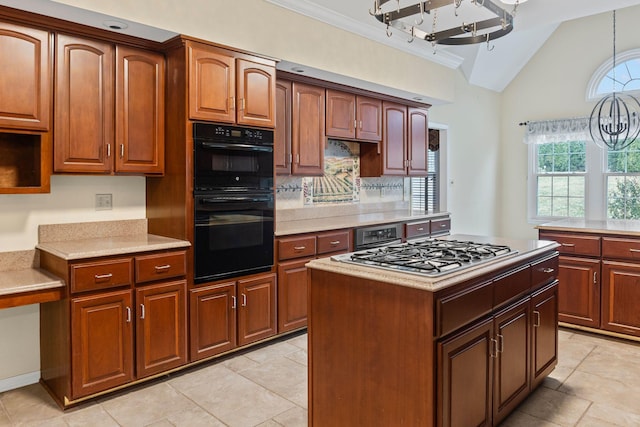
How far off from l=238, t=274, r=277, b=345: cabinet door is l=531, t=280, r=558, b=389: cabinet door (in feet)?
6.28

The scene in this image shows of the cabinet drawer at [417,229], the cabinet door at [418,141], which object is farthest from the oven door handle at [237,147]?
the cabinet door at [418,141]

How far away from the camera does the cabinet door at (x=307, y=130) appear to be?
4.06 metres

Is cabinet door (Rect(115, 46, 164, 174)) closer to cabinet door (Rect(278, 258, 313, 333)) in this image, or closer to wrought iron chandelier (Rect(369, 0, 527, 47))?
cabinet door (Rect(278, 258, 313, 333))

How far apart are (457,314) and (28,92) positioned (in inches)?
105

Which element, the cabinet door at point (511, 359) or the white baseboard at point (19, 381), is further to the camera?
the white baseboard at point (19, 381)

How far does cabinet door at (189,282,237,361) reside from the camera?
317 cm

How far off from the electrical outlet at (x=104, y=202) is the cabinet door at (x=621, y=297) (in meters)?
3.95

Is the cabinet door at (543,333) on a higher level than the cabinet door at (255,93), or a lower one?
lower

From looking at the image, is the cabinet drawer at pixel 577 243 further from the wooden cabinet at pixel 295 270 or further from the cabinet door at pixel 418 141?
the wooden cabinet at pixel 295 270

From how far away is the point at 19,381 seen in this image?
117 inches

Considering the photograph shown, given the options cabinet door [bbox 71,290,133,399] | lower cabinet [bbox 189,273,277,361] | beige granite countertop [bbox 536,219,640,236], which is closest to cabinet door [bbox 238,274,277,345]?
lower cabinet [bbox 189,273,277,361]

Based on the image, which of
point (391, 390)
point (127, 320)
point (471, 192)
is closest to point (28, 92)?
point (127, 320)

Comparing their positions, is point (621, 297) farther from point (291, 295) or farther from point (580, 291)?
point (291, 295)

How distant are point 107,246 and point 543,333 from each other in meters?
2.76
